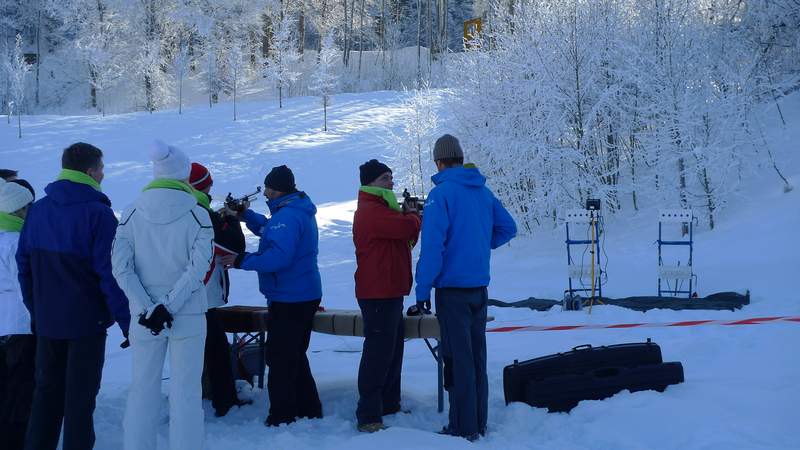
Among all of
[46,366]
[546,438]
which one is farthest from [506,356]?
[46,366]

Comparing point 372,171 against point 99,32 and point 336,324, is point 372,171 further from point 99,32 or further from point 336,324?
point 99,32

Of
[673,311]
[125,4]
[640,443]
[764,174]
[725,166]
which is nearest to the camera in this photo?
[640,443]

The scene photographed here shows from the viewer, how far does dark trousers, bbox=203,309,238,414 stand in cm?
513

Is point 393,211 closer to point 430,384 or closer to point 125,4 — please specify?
point 430,384

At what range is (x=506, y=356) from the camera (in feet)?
22.4

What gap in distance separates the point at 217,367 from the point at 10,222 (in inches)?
66.2


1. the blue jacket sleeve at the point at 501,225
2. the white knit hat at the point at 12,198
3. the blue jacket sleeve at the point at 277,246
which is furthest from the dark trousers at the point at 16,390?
the blue jacket sleeve at the point at 501,225

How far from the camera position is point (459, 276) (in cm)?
435

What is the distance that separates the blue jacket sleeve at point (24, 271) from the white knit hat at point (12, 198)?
0.35m

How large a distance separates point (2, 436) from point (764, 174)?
647 inches

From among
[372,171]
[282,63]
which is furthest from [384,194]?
[282,63]

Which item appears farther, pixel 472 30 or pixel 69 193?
pixel 472 30

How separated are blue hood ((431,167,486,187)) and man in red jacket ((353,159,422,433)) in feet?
1.27

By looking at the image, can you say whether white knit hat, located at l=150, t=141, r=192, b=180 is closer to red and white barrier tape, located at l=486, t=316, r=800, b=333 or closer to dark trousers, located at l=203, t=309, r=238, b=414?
dark trousers, located at l=203, t=309, r=238, b=414
